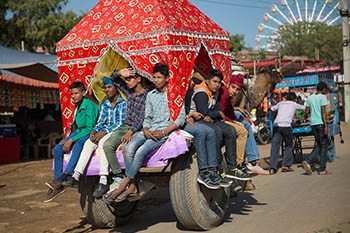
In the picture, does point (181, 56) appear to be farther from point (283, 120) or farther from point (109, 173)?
point (283, 120)

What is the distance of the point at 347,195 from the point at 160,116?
350cm

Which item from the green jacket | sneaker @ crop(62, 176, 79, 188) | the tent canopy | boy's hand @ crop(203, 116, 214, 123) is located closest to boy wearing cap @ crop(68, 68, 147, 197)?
sneaker @ crop(62, 176, 79, 188)

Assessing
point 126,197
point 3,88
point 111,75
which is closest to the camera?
point 126,197

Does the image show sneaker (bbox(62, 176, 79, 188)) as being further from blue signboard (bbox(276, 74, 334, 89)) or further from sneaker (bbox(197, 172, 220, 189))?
blue signboard (bbox(276, 74, 334, 89))

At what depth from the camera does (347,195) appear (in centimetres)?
741

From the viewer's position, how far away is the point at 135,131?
Result: 222 inches

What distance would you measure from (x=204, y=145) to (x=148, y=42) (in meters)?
1.36

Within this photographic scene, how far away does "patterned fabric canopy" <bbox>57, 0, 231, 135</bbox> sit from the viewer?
18.7 feet

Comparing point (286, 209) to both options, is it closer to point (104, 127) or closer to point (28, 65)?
point (104, 127)

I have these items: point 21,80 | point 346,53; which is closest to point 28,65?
point 21,80

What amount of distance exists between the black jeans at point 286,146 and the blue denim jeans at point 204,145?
5.18 meters

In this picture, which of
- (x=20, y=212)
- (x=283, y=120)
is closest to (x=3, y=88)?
(x=20, y=212)

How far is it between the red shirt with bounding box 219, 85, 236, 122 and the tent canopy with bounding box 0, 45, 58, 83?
311 inches

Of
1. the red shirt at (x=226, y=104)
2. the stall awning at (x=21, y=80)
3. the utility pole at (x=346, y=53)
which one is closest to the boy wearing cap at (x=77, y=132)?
the red shirt at (x=226, y=104)
